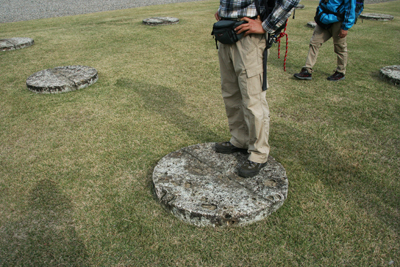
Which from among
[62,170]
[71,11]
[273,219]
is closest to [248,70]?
[273,219]

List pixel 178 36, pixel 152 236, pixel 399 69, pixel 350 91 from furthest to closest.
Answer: pixel 178 36 < pixel 399 69 < pixel 350 91 < pixel 152 236

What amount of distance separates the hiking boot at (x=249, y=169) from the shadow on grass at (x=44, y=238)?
1239mm

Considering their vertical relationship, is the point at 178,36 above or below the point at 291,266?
above

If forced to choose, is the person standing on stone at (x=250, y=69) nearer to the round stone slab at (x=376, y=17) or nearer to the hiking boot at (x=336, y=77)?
the hiking boot at (x=336, y=77)

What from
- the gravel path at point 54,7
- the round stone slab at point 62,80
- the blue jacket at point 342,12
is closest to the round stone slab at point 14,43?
the round stone slab at point 62,80

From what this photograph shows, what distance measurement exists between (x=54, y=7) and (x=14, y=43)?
19.5 feet

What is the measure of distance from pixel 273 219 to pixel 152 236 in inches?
33.3

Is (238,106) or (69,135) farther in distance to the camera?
(69,135)

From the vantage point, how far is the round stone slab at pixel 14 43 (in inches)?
236

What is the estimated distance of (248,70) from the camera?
2.08 metres

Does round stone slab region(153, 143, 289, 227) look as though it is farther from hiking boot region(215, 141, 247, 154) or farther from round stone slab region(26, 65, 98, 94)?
round stone slab region(26, 65, 98, 94)

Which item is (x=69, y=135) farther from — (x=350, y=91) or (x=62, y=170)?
(x=350, y=91)

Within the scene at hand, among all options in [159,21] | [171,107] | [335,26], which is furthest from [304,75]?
[159,21]

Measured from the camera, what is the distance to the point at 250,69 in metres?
2.08
